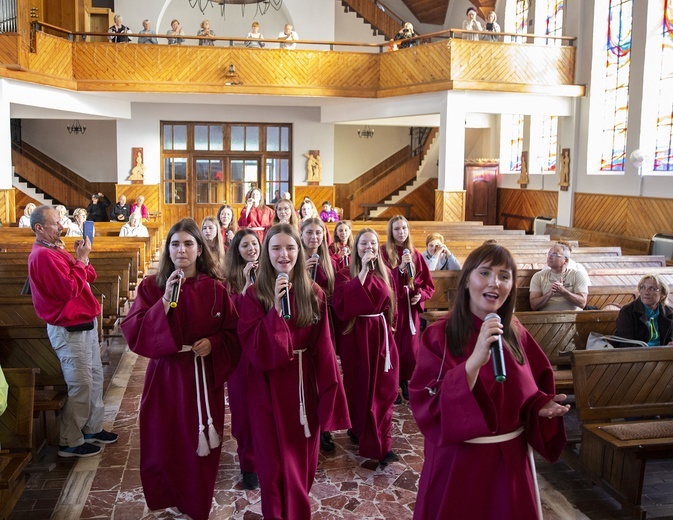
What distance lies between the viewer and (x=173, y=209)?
63.9 ft

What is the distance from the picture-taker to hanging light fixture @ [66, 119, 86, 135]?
20703 millimetres

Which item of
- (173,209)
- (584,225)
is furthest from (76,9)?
(584,225)

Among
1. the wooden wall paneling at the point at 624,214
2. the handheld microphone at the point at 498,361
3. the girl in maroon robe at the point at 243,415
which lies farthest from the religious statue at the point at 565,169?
the handheld microphone at the point at 498,361

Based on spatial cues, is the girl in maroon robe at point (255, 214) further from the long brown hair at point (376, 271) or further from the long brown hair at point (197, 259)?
the long brown hair at point (197, 259)

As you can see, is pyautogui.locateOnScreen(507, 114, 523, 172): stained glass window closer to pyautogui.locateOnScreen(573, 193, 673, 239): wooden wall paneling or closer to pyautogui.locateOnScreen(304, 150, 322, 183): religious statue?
pyautogui.locateOnScreen(573, 193, 673, 239): wooden wall paneling

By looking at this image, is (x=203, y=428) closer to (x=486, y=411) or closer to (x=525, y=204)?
(x=486, y=411)

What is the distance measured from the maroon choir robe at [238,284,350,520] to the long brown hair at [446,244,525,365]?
3.94 feet

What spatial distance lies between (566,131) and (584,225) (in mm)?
2331

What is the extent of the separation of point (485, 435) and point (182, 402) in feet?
6.16

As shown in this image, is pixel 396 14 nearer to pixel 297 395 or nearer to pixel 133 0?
pixel 133 0

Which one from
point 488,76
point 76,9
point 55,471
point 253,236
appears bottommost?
point 55,471

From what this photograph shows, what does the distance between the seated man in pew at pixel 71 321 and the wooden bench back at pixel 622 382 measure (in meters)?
3.30

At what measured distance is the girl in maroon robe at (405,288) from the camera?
5.79 metres

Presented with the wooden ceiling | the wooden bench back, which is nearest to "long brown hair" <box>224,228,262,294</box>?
the wooden bench back
